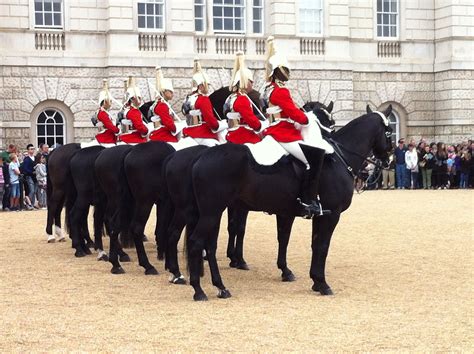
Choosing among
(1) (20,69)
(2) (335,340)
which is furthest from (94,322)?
(1) (20,69)

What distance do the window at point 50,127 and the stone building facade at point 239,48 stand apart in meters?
0.03

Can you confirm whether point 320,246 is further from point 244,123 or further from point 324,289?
point 244,123

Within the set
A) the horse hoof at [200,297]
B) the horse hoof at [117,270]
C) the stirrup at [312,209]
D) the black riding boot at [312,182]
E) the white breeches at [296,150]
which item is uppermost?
the white breeches at [296,150]

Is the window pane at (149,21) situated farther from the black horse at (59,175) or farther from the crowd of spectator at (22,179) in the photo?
the black horse at (59,175)

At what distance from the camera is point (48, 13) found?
26.6 metres

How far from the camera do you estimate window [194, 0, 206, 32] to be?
28094 mm

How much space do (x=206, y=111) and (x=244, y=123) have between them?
29.2 inches

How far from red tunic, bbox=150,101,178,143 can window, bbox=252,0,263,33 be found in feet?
53.5

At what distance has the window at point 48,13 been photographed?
26.6 metres

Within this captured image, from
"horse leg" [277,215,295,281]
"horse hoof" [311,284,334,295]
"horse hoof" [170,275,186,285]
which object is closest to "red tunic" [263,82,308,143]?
"horse leg" [277,215,295,281]

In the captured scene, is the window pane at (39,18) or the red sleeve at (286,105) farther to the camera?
the window pane at (39,18)

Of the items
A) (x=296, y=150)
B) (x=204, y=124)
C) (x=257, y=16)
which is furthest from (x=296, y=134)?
(x=257, y=16)

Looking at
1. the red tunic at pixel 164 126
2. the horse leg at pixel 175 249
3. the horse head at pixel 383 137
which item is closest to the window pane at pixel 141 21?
the red tunic at pixel 164 126

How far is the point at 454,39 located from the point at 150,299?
2263cm
